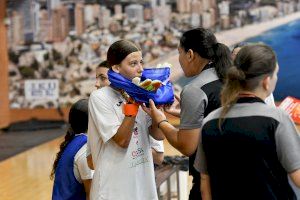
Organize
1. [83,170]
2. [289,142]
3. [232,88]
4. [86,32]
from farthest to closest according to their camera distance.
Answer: [86,32] → [83,170] → [232,88] → [289,142]

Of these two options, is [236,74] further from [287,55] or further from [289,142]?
[287,55]

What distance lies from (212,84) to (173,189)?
2.85 meters

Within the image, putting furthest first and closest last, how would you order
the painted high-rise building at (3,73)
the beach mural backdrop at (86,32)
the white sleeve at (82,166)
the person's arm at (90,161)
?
the painted high-rise building at (3,73) < the beach mural backdrop at (86,32) < the white sleeve at (82,166) < the person's arm at (90,161)

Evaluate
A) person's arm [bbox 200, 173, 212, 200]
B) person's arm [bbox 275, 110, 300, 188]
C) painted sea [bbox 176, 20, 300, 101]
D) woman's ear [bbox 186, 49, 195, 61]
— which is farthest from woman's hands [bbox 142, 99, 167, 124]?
painted sea [bbox 176, 20, 300, 101]

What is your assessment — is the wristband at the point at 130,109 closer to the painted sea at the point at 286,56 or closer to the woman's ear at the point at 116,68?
the woman's ear at the point at 116,68

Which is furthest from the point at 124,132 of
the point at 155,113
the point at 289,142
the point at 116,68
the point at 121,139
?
the point at 289,142

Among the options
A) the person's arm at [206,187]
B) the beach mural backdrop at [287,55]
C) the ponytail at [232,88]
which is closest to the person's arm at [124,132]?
the person's arm at [206,187]

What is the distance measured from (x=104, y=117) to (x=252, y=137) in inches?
31.3

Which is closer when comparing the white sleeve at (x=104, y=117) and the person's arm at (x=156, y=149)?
the white sleeve at (x=104, y=117)

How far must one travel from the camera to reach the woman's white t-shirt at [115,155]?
8.21 ft

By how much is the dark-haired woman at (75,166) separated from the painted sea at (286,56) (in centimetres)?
866

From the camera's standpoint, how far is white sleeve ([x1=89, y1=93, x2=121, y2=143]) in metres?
2.50

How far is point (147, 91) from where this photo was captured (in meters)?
2.42

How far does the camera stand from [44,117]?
13.0m
